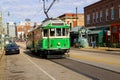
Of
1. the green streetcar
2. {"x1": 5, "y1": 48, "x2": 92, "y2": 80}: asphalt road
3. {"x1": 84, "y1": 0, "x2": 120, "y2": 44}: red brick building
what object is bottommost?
{"x1": 5, "y1": 48, "x2": 92, "y2": 80}: asphalt road

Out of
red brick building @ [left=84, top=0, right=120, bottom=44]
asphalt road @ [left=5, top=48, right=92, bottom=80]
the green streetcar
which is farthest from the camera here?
red brick building @ [left=84, top=0, right=120, bottom=44]

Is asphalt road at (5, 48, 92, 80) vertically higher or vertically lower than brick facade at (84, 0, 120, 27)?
lower

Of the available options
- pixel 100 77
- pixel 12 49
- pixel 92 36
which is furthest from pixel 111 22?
pixel 100 77

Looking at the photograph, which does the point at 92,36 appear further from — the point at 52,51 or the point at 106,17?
the point at 52,51

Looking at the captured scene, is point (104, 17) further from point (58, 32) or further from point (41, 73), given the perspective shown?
point (41, 73)

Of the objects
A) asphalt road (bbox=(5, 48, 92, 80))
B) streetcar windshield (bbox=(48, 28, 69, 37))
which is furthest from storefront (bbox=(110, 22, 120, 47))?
asphalt road (bbox=(5, 48, 92, 80))

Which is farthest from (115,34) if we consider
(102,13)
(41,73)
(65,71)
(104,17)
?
(41,73)

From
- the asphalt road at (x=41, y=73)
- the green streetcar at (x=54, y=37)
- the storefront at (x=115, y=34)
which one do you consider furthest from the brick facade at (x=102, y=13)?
the asphalt road at (x=41, y=73)

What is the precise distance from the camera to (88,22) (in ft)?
240

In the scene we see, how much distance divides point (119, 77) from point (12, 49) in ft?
94.8

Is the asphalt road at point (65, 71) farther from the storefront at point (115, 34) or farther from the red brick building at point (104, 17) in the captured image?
the red brick building at point (104, 17)

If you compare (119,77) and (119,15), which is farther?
(119,15)

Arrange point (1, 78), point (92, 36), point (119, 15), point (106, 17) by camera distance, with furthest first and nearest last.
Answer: point (92, 36)
point (106, 17)
point (119, 15)
point (1, 78)

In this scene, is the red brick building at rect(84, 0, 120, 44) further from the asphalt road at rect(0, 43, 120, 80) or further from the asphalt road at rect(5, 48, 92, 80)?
the asphalt road at rect(5, 48, 92, 80)
